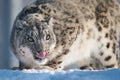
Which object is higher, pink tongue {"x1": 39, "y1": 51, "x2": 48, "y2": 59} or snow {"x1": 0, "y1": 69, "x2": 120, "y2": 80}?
snow {"x1": 0, "y1": 69, "x2": 120, "y2": 80}

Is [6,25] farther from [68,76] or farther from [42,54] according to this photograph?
[68,76]

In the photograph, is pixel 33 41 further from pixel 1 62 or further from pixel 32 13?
pixel 1 62

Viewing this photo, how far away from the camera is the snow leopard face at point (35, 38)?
157 inches

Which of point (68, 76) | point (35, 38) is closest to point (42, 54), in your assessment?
point (35, 38)

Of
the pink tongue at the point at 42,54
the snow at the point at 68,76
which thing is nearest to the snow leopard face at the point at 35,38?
the pink tongue at the point at 42,54

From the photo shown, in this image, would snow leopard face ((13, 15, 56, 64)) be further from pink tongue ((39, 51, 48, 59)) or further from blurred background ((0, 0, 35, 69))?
blurred background ((0, 0, 35, 69))

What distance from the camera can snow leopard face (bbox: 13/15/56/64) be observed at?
4.00 m

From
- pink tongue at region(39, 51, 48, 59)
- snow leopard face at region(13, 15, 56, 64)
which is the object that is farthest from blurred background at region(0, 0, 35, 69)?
pink tongue at region(39, 51, 48, 59)

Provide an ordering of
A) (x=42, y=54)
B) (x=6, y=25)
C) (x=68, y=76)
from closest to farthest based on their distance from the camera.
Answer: (x=68, y=76) → (x=42, y=54) → (x=6, y=25)

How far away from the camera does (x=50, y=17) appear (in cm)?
432

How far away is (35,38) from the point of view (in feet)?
13.2

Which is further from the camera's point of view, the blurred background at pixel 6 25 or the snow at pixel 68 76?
the blurred background at pixel 6 25

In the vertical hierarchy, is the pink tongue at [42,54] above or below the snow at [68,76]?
below

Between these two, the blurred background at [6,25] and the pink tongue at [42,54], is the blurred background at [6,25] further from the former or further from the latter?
the pink tongue at [42,54]
